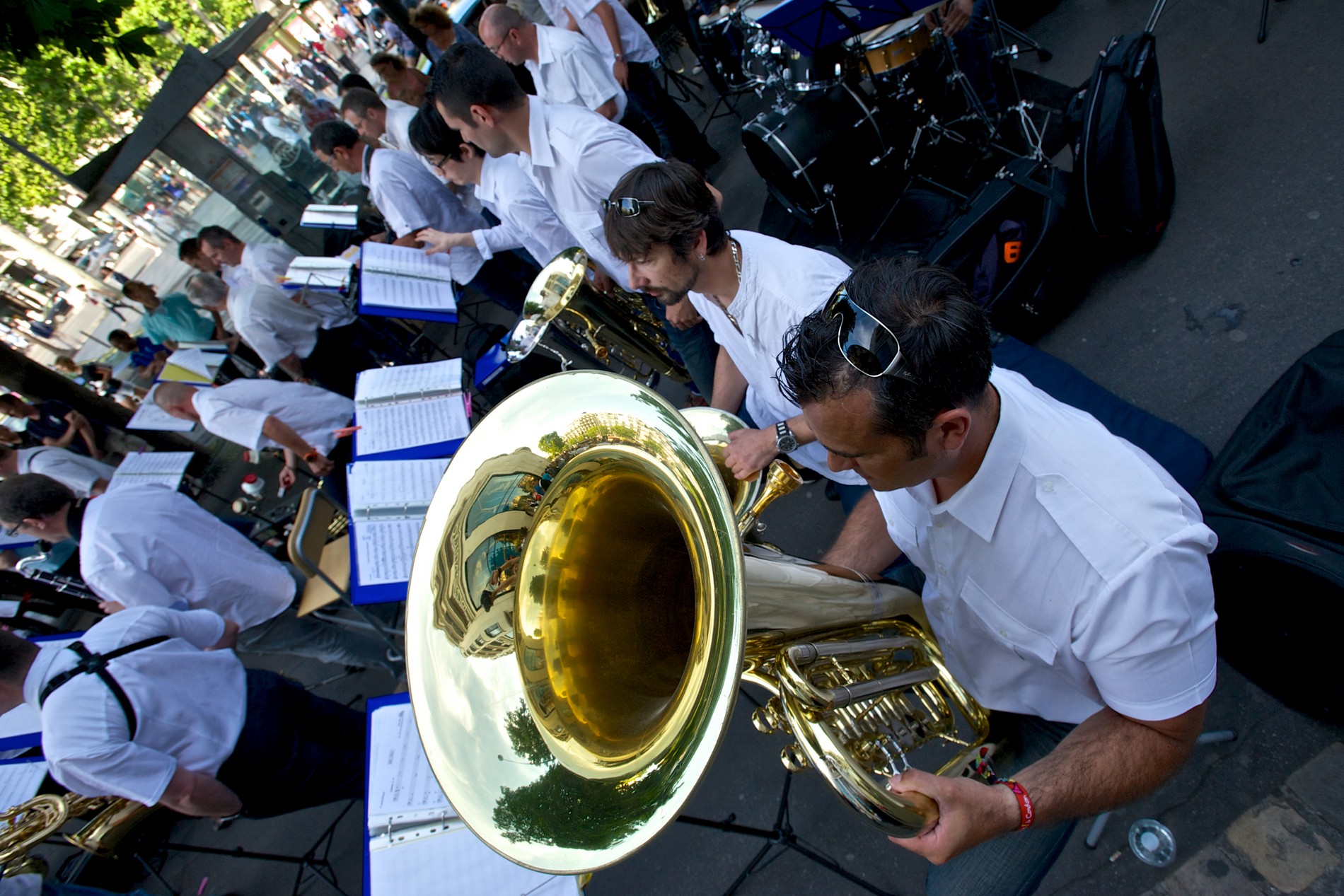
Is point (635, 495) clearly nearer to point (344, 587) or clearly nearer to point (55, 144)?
point (344, 587)

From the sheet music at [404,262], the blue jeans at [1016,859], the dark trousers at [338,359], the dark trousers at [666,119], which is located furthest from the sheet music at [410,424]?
the dark trousers at [666,119]

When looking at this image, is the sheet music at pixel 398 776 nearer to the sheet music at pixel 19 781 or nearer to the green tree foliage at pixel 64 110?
the sheet music at pixel 19 781

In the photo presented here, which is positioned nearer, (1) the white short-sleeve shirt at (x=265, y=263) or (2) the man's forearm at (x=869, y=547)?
(2) the man's forearm at (x=869, y=547)

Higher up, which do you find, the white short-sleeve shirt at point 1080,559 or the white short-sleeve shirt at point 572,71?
the white short-sleeve shirt at point 572,71

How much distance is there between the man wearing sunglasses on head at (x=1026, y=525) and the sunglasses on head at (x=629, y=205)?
813 millimetres

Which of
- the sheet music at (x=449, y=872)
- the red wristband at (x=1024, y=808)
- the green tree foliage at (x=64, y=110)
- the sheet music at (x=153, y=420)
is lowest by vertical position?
the sheet music at (x=449, y=872)

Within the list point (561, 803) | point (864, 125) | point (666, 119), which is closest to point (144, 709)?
point (561, 803)

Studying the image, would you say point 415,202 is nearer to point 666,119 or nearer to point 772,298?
point 666,119

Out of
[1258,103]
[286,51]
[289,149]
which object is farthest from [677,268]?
[286,51]

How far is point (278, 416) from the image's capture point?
4121mm

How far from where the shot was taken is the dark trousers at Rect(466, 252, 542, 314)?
194 inches

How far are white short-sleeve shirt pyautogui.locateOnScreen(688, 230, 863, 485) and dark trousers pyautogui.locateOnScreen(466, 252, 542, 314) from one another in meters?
3.05

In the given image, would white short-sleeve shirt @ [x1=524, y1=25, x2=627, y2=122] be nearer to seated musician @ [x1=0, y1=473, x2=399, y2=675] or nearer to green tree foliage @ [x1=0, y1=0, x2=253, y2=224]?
seated musician @ [x1=0, y1=473, x2=399, y2=675]

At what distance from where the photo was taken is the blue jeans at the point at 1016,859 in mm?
1689
